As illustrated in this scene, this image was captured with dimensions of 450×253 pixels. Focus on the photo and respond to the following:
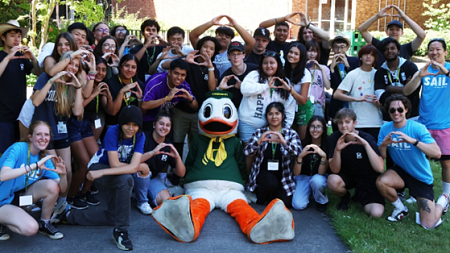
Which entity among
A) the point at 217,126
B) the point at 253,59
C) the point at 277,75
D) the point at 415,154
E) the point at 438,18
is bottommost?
the point at 415,154

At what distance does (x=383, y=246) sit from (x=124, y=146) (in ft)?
8.99

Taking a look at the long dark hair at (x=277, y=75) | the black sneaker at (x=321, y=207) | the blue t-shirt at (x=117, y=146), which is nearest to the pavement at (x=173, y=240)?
the black sneaker at (x=321, y=207)

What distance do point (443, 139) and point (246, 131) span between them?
235 cm

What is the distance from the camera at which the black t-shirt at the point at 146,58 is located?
6449 mm

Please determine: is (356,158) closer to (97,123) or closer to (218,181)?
(218,181)

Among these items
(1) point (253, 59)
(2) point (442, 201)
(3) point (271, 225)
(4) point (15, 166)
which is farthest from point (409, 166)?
(4) point (15, 166)

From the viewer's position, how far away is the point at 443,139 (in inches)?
213

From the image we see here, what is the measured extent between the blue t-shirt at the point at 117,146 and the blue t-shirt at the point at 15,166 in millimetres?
499

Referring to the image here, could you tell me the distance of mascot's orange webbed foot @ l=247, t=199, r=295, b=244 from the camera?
4352 mm

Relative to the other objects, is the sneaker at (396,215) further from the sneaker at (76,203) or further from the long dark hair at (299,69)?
the sneaker at (76,203)

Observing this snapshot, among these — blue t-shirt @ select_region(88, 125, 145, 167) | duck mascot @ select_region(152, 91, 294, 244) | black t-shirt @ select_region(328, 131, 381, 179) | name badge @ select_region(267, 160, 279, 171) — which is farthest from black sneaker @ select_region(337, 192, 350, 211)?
blue t-shirt @ select_region(88, 125, 145, 167)

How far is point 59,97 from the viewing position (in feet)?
15.7

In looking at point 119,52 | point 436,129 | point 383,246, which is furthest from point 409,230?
point 119,52

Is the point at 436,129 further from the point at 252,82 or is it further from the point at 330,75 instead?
the point at 252,82
